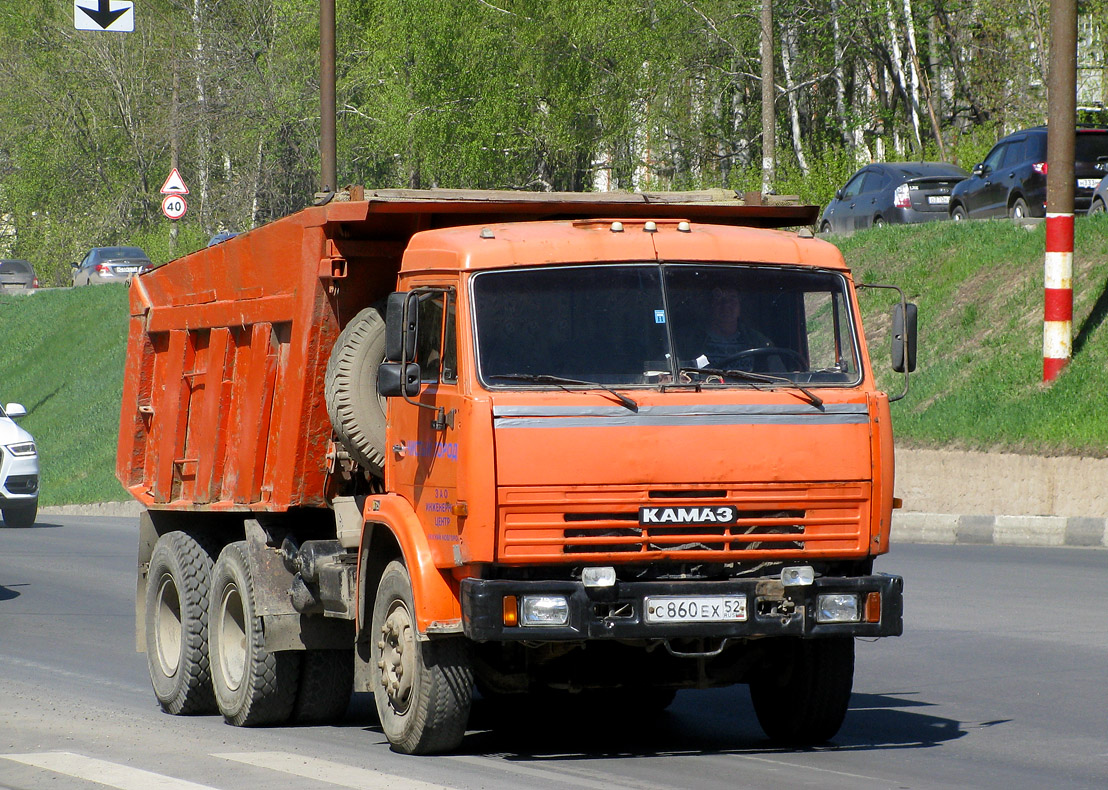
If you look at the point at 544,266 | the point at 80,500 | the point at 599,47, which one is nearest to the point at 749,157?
the point at 599,47

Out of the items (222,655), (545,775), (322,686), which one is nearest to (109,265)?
(222,655)

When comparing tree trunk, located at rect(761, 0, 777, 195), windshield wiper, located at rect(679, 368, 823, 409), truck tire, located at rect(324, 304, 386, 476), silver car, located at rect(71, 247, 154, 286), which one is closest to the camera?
windshield wiper, located at rect(679, 368, 823, 409)

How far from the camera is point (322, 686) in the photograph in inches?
356

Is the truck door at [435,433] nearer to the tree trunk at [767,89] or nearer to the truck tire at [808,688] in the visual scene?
the truck tire at [808,688]

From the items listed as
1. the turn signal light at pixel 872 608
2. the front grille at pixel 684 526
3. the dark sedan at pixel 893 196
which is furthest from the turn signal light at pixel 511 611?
the dark sedan at pixel 893 196

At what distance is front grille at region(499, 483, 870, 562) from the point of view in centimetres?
692

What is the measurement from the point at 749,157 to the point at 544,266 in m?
41.2

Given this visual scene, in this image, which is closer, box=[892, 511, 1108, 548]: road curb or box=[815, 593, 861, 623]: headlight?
box=[815, 593, 861, 623]: headlight

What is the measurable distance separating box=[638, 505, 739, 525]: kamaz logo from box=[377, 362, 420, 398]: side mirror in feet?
3.70

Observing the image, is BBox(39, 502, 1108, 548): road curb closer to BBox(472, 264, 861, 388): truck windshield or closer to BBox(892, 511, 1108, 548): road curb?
BBox(892, 511, 1108, 548): road curb

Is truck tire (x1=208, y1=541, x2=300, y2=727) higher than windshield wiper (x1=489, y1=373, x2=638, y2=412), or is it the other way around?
windshield wiper (x1=489, y1=373, x2=638, y2=412)

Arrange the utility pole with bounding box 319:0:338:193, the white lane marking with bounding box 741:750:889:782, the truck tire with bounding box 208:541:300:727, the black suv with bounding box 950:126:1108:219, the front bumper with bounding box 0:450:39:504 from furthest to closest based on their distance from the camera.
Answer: the black suv with bounding box 950:126:1108:219 → the front bumper with bounding box 0:450:39:504 → the utility pole with bounding box 319:0:338:193 → the truck tire with bounding box 208:541:300:727 → the white lane marking with bounding box 741:750:889:782

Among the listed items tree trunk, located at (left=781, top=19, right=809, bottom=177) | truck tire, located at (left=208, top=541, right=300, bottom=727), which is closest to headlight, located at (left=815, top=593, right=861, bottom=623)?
truck tire, located at (left=208, top=541, right=300, bottom=727)

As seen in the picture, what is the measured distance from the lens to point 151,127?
61875mm
